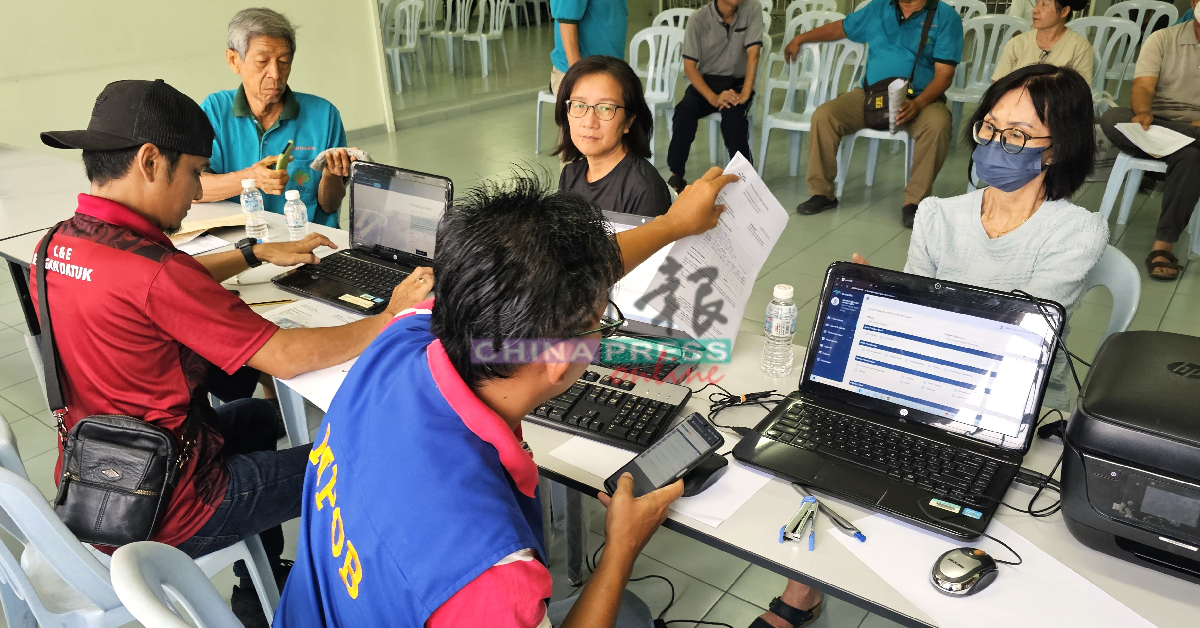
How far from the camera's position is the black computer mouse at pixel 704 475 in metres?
1.32

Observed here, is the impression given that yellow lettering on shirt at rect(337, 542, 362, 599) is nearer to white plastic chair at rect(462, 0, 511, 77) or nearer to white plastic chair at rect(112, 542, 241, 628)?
white plastic chair at rect(112, 542, 241, 628)

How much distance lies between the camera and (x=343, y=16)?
245 inches

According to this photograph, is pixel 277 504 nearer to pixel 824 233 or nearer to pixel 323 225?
pixel 323 225

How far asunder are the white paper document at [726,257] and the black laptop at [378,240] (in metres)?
0.77

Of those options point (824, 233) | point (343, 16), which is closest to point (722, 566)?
point (824, 233)

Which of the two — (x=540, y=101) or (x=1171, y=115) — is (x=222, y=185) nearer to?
(x=540, y=101)

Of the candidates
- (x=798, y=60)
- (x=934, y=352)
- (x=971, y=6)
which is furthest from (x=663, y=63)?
(x=934, y=352)

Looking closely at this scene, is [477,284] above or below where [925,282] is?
above

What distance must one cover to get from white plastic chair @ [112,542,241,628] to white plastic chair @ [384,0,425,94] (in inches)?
243

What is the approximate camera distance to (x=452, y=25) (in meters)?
7.04

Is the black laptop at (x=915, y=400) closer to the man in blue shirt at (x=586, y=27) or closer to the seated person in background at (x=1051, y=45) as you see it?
the man in blue shirt at (x=586, y=27)

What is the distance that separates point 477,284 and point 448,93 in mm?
6858

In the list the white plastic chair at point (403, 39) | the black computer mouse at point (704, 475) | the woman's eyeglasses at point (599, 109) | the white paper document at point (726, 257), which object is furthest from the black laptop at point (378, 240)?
the white plastic chair at point (403, 39)

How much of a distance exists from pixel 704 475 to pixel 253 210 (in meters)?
1.97
